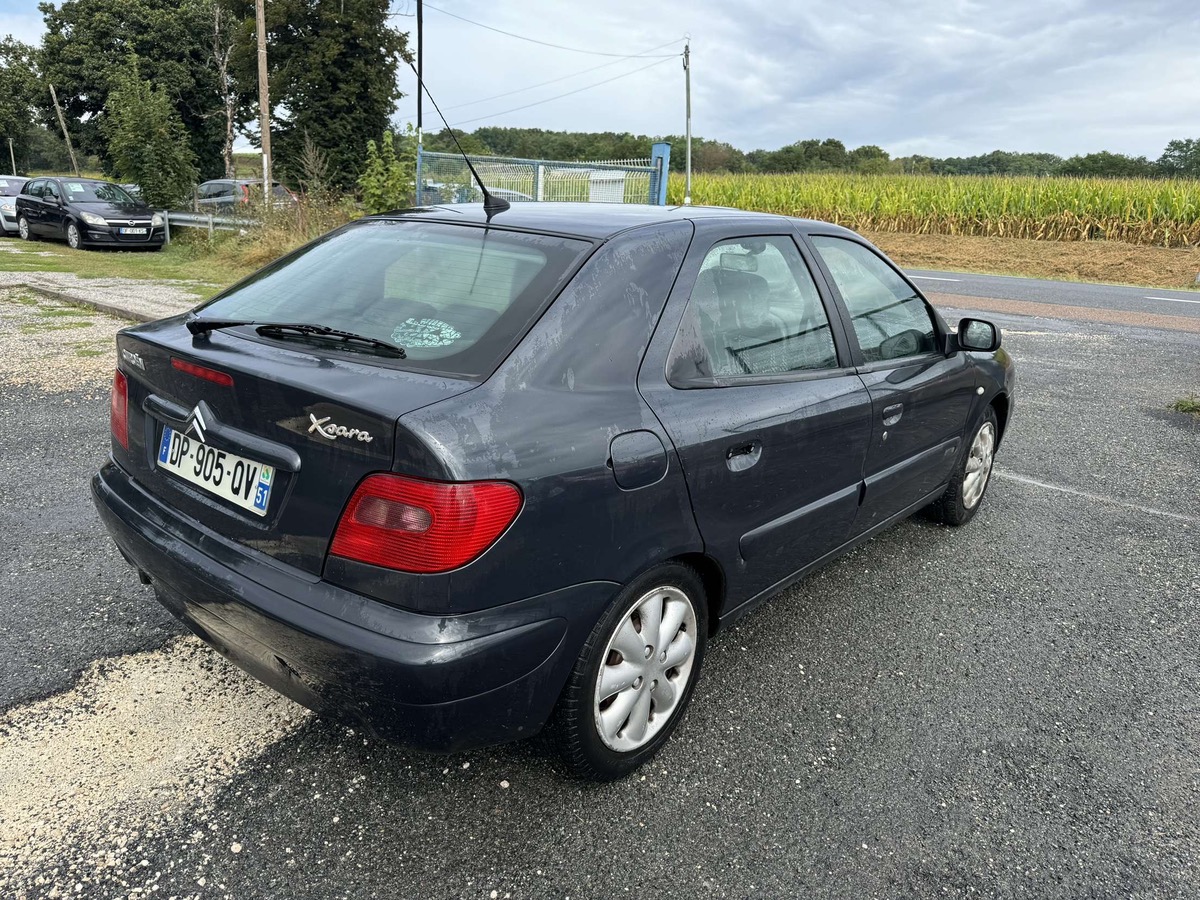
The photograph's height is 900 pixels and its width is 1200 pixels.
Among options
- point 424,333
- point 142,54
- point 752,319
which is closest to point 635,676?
point 424,333

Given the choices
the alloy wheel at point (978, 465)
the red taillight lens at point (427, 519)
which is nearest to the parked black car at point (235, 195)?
the alloy wheel at point (978, 465)

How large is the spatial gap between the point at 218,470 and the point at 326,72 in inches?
1785

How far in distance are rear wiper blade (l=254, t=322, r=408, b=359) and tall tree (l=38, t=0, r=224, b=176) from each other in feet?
Result: 175

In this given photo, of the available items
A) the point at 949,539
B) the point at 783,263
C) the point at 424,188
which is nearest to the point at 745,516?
the point at 783,263

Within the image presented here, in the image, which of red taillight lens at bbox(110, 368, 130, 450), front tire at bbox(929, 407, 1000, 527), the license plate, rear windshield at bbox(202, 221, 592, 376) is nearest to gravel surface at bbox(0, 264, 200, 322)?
red taillight lens at bbox(110, 368, 130, 450)

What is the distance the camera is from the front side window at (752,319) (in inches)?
101

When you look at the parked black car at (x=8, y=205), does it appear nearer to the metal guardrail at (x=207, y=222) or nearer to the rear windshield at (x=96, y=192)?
the rear windshield at (x=96, y=192)

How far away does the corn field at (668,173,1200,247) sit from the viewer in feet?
81.0

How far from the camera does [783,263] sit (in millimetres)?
3090

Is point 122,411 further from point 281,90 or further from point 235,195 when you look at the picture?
point 281,90

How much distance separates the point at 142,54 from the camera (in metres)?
49.3

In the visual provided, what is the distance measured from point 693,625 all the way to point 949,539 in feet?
7.68

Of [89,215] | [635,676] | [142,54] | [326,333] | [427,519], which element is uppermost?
[142,54]

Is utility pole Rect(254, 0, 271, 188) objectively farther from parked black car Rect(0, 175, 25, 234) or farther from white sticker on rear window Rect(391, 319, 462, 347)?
white sticker on rear window Rect(391, 319, 462, 347)
